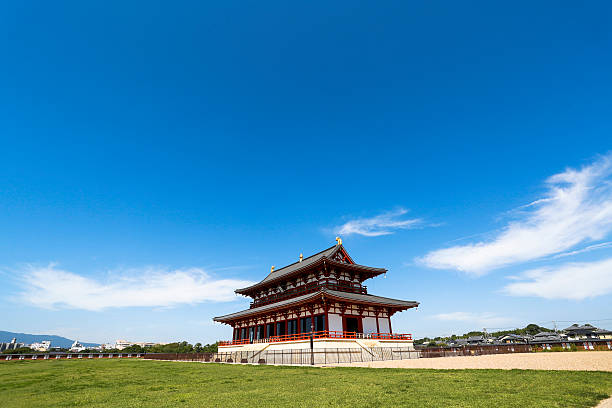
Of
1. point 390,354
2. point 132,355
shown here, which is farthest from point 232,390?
point 132,355

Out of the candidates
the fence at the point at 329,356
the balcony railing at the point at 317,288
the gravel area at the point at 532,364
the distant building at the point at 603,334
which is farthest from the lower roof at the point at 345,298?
the distant building at the point at 603,334

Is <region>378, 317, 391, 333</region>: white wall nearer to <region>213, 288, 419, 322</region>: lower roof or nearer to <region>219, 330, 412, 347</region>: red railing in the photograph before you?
<region>219, 330, 412, 347</region>: red railing

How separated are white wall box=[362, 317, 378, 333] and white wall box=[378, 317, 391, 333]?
0.97 meters

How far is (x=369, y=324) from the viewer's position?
108 feet

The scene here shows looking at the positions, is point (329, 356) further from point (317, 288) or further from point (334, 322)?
point (317, 288)

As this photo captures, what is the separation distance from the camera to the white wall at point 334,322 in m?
29.4

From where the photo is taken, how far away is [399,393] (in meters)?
9.57

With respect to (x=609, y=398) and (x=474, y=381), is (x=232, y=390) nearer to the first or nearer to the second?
(x=474, y=381)

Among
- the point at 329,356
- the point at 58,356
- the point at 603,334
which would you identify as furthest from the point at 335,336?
the point at 603,334

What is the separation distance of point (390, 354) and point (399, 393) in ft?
66.5

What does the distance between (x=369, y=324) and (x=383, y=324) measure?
240cm

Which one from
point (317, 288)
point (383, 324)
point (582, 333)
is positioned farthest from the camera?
point (582, 333)

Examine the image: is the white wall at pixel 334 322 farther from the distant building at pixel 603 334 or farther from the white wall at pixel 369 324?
the distant building at pixel 603 334

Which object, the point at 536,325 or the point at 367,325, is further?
the point at 536,325
